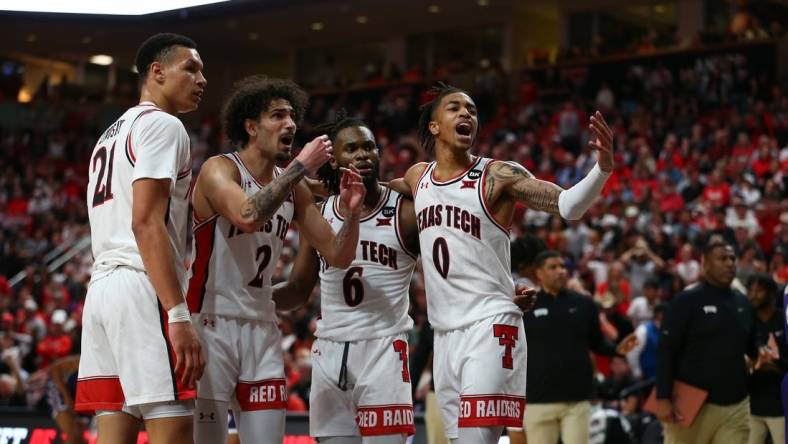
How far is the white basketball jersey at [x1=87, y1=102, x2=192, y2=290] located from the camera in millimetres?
4367

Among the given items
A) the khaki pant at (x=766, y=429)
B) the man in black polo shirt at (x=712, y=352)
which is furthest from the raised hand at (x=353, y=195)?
the khaki pant at (x=766, y=429)

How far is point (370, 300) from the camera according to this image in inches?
231

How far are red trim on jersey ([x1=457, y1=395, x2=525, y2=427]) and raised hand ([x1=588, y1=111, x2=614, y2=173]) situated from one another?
1.25 metres

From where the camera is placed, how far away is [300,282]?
20.0 feet

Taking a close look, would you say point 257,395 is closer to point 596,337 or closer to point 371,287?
point 371,287

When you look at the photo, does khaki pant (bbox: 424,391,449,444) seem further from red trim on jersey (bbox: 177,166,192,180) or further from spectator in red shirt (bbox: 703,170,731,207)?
spectator in red shirt (bbox: 703,170,731,207)

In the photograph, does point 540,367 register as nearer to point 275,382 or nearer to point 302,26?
point 275,382

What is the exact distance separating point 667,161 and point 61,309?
32.5 ft

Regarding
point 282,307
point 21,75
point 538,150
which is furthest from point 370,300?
point 21,75

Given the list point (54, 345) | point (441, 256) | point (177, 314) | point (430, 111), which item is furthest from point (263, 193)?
point (54, 345)

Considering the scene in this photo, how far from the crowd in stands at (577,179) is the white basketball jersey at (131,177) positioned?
4.72 m

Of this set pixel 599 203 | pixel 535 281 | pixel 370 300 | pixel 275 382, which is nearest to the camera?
pixel 275 382

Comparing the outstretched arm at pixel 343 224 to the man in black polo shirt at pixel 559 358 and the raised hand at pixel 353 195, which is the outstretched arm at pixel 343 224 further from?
the man in black polo shirt at pixel 559 358

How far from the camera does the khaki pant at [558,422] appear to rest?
8250 mm
